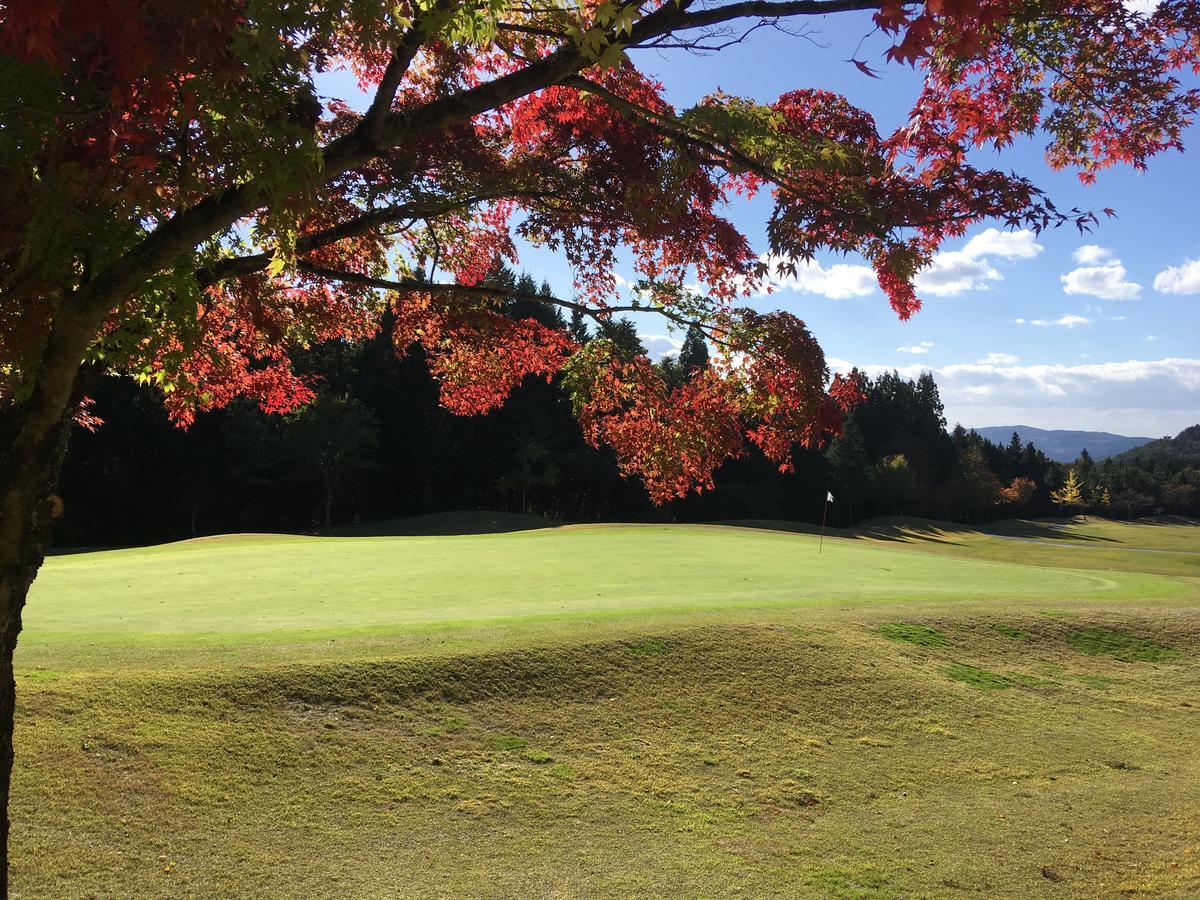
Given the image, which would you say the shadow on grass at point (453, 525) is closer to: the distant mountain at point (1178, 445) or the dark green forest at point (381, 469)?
the dark green forest at point (381, 469)

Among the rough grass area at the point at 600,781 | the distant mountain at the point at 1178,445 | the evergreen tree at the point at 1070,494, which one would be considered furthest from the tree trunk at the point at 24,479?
the distant mountain at the point at 1178,445

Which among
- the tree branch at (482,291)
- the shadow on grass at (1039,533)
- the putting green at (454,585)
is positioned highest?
the tree branch at (482,291)

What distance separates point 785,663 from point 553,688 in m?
2.35

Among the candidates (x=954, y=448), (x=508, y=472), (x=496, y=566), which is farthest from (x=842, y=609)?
(x=954, y=448)

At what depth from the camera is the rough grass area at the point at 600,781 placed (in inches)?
166

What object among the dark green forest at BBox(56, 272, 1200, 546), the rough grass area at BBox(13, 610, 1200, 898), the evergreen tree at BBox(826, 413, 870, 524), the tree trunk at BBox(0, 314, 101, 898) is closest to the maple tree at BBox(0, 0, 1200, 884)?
the tree trunk at BBox(0, 314, 101, 898)

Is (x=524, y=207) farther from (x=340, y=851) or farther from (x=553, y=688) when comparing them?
(x=340, y=851)

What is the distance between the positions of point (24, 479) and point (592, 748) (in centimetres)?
396

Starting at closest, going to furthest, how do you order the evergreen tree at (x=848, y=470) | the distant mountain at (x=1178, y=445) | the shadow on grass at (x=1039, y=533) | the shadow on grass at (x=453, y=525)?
the shadow on grass at (x=453, y=525), the shadow on grass at (x=1039, y=533), the evergreen tree at (x=848, y=470), the distant mountain at (x=1178, y=445)

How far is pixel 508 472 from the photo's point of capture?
145ft

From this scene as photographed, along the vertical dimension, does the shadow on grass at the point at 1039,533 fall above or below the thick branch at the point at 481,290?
below

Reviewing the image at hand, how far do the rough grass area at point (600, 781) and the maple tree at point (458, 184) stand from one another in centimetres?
124

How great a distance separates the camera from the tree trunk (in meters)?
3.46

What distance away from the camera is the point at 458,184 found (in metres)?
6.09
